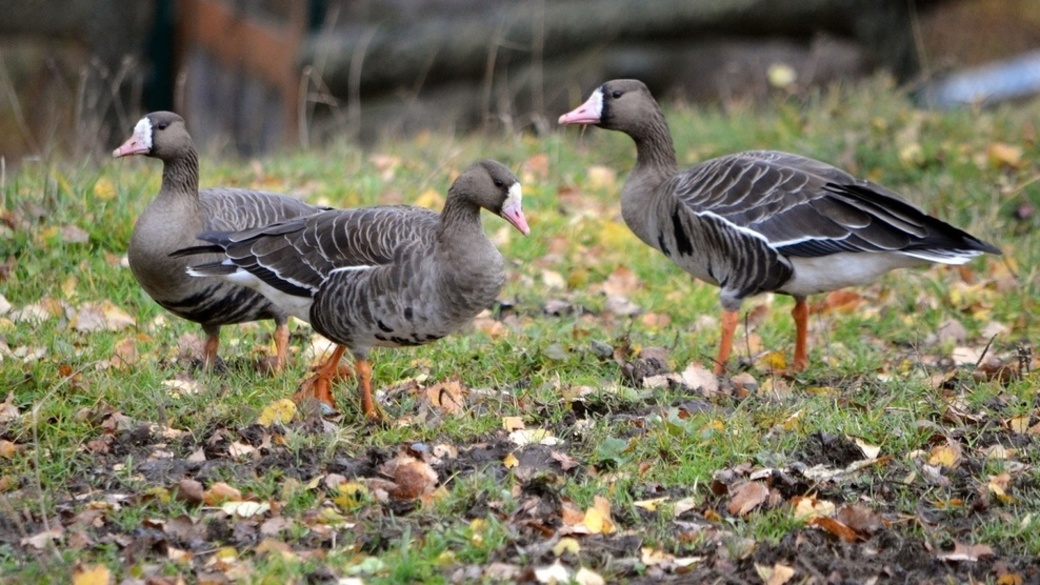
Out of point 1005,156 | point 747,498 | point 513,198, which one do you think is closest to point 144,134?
point 513,198

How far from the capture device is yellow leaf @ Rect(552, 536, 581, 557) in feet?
14.7

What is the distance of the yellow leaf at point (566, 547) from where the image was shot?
447cm

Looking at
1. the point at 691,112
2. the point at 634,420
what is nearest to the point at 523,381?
the point at 634,420

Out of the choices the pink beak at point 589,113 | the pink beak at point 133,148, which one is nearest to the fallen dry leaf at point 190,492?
the pink beak at point 133,148

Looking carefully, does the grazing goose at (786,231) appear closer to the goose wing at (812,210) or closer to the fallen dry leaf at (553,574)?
the goose wing at (812,210)

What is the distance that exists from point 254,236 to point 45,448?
1.42 metres

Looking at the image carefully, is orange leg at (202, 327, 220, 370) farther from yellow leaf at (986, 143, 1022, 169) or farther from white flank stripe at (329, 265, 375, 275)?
yellow leaf at (986, 143, 1022, 169)

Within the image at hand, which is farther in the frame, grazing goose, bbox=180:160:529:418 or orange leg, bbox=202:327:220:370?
orange leg, bbox=202:327:220:370

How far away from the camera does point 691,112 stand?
38.5ft

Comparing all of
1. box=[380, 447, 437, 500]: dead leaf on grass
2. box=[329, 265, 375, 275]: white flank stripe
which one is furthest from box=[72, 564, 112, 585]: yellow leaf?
box=[329, 265, 375, 275]: white flank stripe

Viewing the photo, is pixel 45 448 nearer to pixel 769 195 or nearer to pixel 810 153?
pixel 769 195

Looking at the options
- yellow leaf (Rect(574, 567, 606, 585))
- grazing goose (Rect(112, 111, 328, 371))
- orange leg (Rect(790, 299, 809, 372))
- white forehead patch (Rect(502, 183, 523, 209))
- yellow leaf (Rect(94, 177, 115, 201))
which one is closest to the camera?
yellow leaf (Rect(574, 567, 606, 585))

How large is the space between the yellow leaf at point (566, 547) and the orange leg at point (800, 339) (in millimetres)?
2644

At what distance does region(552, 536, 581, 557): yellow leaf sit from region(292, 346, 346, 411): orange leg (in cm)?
170
